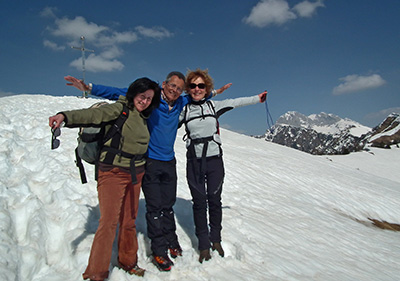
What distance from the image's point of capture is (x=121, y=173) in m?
3.38

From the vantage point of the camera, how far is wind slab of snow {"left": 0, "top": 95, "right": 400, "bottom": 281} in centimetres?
389

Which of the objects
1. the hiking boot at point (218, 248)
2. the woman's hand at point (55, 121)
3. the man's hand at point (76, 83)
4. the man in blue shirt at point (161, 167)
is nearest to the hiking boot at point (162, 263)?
the man in blue shirt at point (161, 167)

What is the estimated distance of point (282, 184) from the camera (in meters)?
13.2

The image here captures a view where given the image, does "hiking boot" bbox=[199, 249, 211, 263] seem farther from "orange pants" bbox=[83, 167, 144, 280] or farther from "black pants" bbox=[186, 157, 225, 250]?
"orange pants" bbox=[83, 167, 144, 280]

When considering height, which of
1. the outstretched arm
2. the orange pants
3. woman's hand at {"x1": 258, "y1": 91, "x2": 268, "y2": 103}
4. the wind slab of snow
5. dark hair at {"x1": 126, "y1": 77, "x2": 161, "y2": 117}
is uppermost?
the outstretched arm

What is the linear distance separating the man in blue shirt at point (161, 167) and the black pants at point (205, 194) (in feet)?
1.42

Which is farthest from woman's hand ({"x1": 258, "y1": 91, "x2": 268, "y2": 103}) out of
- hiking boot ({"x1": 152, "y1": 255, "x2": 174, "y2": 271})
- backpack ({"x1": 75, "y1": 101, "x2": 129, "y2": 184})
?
hiking boot ({"x1": 152, "y1": 255, "x2": 174, "y2": 271})

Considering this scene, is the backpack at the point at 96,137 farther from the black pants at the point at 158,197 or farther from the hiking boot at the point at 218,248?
the hiking boot at the point at 218,248

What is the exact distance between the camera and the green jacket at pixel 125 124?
2939 mm

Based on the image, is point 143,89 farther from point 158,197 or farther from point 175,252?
point 175,252

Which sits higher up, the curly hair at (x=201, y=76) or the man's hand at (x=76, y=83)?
the curly hair at (x=201, y=76)

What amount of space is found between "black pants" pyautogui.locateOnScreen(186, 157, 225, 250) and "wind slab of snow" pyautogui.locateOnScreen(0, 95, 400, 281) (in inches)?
18.6

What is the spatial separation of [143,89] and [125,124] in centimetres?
57

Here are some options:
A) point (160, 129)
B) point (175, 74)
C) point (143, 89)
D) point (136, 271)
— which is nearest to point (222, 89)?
point (175, 74)
